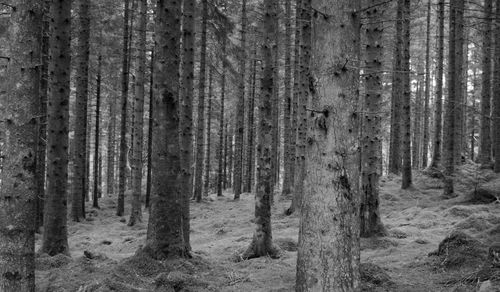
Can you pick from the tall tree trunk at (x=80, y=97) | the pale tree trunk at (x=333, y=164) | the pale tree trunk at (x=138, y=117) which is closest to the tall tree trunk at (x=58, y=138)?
the tall tree trunk at (x=80, y=97)

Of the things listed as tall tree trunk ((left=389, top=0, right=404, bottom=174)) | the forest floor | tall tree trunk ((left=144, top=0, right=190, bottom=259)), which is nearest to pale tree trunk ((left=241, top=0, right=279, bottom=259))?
the forest floor

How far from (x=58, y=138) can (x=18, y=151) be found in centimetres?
456

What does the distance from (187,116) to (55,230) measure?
4.02 metres

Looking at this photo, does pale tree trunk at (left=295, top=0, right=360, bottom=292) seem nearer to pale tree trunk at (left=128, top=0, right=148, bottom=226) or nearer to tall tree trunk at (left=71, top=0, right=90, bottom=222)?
pale tree trunk at (left=128, top=0, right=148, bottom=226)

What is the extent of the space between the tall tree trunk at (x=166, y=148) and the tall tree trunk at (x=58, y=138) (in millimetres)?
3037

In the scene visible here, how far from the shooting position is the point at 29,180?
564 cm

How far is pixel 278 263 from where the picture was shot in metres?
8.66

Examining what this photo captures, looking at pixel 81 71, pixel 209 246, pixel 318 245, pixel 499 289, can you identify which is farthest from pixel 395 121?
pixel 318 245

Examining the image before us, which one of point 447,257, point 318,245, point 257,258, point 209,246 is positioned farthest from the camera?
point 209,246

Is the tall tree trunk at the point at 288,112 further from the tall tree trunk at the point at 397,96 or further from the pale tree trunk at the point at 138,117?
the pale tree trunk at the point at 138,117

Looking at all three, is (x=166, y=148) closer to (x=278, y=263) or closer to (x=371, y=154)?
(x=278, y=263)

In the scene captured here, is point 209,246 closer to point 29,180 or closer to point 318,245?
point 29,180

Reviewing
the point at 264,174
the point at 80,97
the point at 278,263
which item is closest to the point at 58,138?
the point at 264,174

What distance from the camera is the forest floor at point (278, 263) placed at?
22.9 feet
